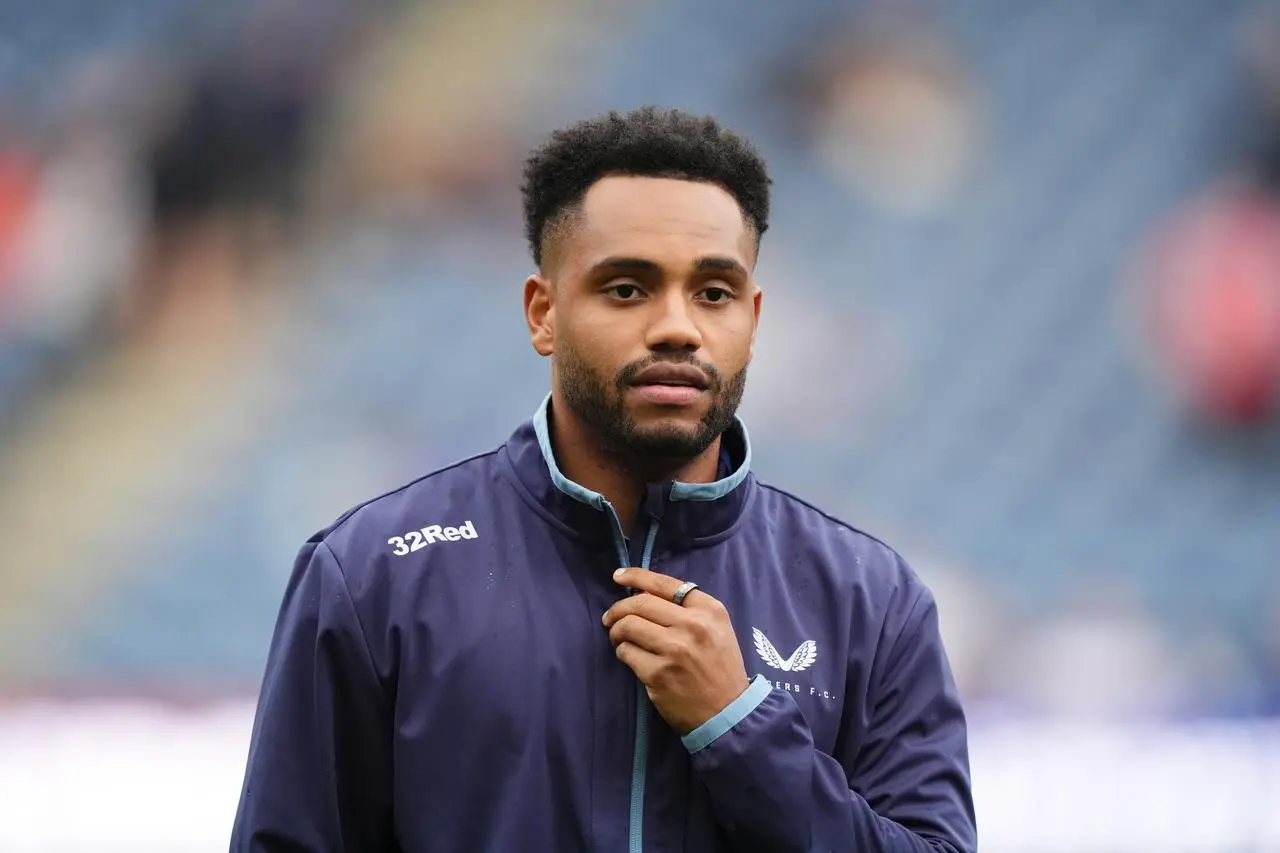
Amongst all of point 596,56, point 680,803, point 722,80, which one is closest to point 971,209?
point 722,80

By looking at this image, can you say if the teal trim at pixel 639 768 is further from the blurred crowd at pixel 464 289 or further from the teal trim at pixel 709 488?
the blurred crowd at pixel 464 289

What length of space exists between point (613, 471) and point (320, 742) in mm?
397

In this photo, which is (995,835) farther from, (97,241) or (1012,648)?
(97,241)

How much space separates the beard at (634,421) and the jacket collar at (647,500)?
0.14ft

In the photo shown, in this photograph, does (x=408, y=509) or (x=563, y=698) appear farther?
(x=408, y=509)

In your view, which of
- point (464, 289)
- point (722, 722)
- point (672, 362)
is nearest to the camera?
point (722, 722)

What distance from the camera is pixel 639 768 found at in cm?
150

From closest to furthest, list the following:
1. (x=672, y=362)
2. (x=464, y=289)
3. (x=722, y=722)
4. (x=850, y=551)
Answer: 1. (x=722, y=722)
2. (x=672, y=362)
3. (x=850, y=551)
4. (x=464, y=289)

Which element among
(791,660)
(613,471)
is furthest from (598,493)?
(791,660)

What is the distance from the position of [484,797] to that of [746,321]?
1.74 feet

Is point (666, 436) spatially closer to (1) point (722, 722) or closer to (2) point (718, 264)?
(2) point (718, 264)

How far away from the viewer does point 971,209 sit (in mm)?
3816

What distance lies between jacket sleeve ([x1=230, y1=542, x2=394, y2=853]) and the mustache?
33 centimetres

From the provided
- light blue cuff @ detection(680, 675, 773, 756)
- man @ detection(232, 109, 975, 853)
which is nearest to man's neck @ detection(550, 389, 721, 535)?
man @ detection(232, 109, 975, 853)
